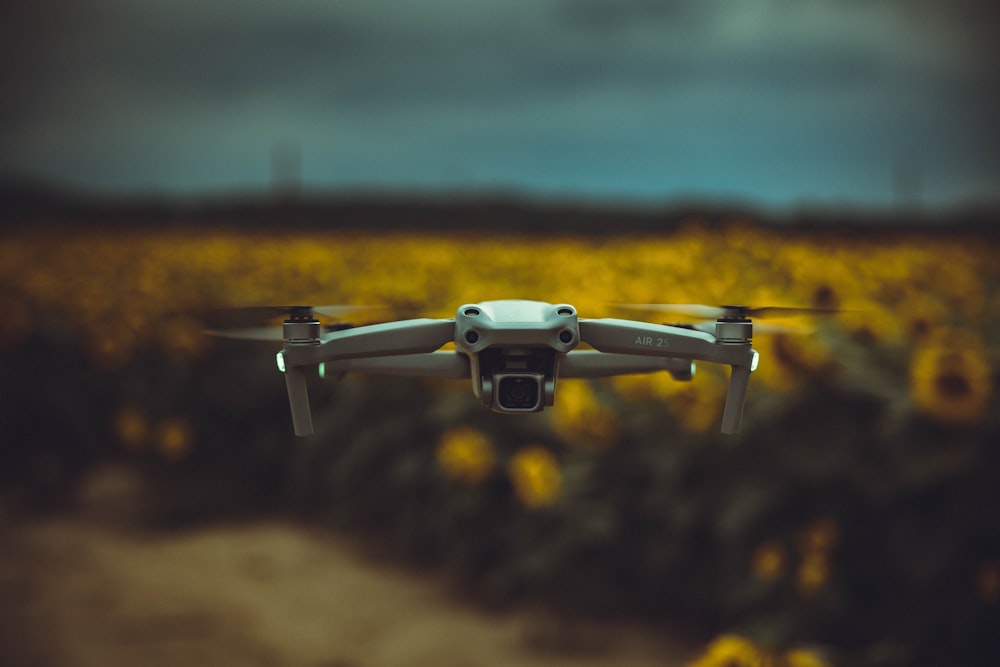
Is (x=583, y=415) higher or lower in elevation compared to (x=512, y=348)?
higher

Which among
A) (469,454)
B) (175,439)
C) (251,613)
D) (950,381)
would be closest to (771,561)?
(950,381)

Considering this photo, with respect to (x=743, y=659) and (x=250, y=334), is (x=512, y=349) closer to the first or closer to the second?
(x=250, y=334)

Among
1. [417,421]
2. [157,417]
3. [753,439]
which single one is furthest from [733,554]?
[157,417]

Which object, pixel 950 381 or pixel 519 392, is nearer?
pixel 519 392

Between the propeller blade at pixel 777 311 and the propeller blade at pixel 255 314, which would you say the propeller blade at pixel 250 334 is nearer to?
the propeller blade at pixel 255 314

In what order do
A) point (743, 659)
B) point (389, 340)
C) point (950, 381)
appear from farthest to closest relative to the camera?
point (950, 381) → point (743, 659) → point (389, 340)

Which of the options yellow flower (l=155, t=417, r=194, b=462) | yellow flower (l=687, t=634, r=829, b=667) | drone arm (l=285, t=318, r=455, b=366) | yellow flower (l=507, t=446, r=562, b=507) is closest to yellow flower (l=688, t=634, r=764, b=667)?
yellow flower (l=687, t=634, r=829, b=667)

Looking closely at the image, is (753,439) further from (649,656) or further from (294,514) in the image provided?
(294,514)
